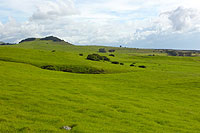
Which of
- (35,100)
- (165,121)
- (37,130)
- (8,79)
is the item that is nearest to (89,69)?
(8,79)

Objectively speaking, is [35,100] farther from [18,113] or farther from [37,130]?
[37,130]

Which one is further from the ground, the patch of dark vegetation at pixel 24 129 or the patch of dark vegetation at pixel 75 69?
the patch of dark vegetation at pixel 75 69

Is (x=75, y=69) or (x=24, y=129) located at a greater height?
(x=75, y=69)

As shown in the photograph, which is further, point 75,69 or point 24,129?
point 75,69

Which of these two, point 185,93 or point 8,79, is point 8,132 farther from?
point 185,93

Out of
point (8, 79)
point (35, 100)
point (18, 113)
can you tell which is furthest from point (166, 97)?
point (8, 79)

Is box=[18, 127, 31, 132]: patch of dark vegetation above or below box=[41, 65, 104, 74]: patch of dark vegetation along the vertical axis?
below

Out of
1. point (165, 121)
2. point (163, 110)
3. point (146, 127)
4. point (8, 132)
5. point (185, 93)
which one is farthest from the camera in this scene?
point (185, 93)

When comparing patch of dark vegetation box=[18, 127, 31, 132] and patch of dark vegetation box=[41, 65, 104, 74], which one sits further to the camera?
patch of dark vegetation box=[41, 65, 104, 74]

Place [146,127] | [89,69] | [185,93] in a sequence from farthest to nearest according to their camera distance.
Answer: [89,69], [185,93], [146,127]

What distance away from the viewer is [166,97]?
35094 millimetres

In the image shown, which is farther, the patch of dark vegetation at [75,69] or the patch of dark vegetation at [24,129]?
the patch of dark vegetation at [75,69]

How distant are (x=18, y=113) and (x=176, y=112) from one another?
1968cm

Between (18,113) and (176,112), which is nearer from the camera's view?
(18,113)
